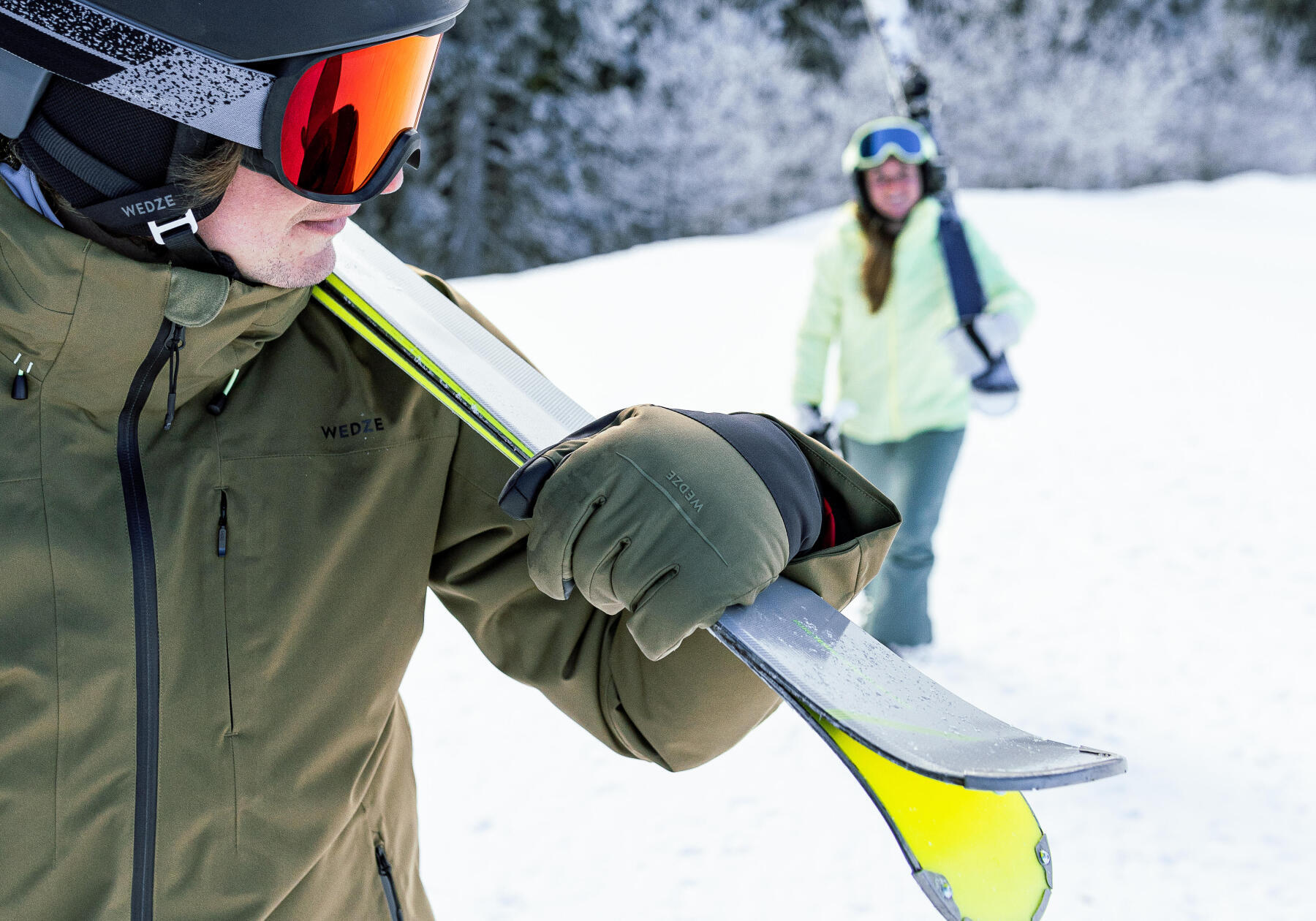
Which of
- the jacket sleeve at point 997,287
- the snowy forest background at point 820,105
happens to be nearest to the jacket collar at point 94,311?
the jacket sleeve at point 997,287

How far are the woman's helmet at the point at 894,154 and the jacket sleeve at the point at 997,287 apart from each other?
0.91 feet

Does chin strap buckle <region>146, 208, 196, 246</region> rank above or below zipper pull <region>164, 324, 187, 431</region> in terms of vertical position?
above

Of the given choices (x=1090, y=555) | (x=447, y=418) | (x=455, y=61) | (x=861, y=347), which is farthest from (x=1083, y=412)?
(x=455, y=61)

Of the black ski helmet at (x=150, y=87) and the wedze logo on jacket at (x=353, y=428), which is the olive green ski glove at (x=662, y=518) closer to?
the wedze logo on jacket at (x=353, y=428)

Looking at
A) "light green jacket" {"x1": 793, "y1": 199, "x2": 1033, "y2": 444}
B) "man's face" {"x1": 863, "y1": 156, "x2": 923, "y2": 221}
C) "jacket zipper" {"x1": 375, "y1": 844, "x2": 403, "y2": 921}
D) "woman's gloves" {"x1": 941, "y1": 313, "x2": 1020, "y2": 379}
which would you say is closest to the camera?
"jacket zipper" {"x1": 375, "y1": 844, "x2": 403, "y2": 921}

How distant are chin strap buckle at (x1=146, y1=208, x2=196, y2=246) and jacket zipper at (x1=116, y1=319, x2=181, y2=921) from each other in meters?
0.09

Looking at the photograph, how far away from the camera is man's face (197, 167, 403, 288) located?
1.11 m

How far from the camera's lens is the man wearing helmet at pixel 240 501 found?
1.00 meters

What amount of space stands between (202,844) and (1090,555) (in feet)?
16.2

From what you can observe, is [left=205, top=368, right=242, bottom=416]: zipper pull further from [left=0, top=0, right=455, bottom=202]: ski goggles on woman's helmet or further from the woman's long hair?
the woman's long hair

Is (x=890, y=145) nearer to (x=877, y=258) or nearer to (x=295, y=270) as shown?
(x=877, y=258)

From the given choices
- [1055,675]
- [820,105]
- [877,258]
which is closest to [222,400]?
[877,258]

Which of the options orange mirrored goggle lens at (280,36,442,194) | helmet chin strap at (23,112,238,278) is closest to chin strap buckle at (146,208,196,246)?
helmet chin strap at (23,112,238,278)

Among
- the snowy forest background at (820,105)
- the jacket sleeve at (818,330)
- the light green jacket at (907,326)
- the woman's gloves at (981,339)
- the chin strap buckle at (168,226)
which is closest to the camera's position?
the chin strap buckle at (168,226)
